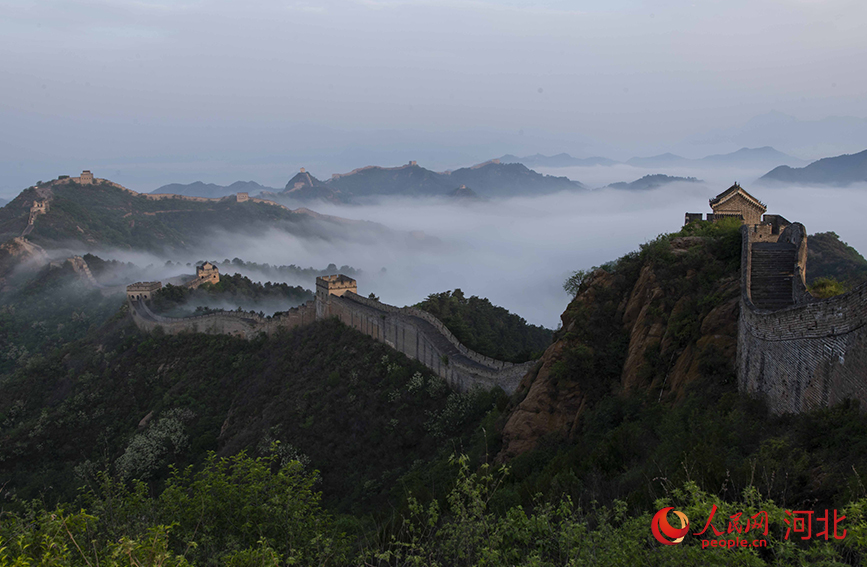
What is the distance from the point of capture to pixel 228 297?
78.4 m

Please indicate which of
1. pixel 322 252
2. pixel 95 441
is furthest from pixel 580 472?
pixel 322 252

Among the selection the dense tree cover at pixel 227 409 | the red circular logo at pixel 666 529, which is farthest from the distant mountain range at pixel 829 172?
the red circular logo at pixel 666 529

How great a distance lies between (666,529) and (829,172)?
470 ft

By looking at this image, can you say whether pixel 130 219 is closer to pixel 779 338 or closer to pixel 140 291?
pixel 140 291

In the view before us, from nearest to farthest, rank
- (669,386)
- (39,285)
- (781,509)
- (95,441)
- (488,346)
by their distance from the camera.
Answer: (781,509), (669,386), (488,346), (95,441), (39,285)

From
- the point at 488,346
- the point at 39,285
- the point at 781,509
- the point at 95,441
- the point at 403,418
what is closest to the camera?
the point at 781,509

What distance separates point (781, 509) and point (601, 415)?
9779mm

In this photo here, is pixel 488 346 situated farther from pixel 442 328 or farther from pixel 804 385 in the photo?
pixel 804 385

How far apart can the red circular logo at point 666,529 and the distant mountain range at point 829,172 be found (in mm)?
130041

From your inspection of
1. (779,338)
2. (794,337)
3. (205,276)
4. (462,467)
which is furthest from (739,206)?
(205,276)

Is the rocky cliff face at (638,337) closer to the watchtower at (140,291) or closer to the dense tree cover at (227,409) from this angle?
the dense tree cover at (227,409)

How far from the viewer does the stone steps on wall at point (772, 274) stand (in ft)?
49.9

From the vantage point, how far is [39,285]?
Result: 90.3 meters

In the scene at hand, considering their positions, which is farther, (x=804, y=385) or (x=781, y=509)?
(x=804, y=385)
